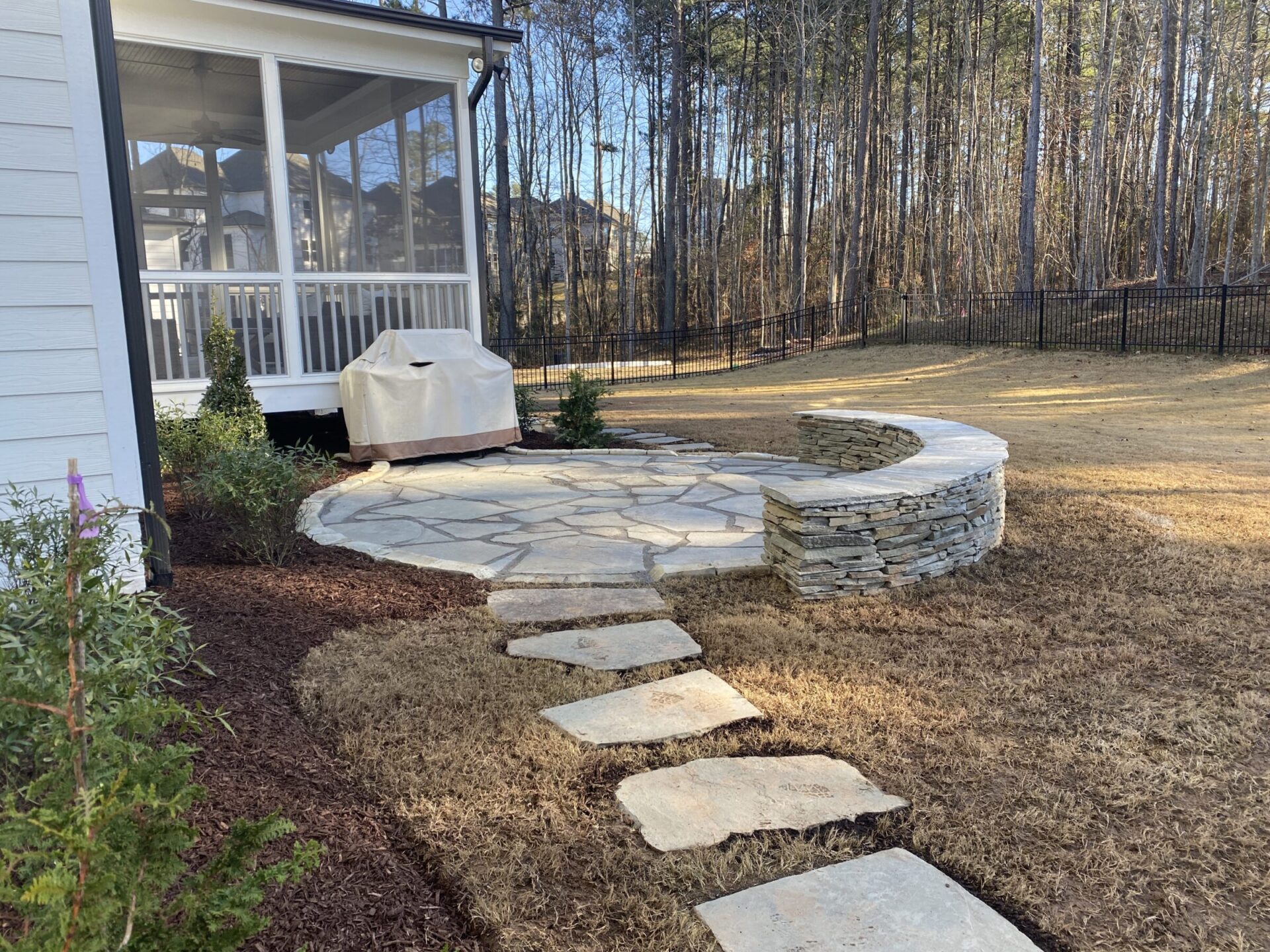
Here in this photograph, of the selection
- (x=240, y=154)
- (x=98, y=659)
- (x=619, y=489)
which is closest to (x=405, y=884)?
(x=98, y=659)

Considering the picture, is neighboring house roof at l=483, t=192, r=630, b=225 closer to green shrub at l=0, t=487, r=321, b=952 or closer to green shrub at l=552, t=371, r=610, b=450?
green shrub at l=552, t=371, r=610, b=450

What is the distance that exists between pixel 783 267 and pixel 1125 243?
9723 millimetres

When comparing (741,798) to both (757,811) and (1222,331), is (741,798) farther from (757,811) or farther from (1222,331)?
(1222,331)

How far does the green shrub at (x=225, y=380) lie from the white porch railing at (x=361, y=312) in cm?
110

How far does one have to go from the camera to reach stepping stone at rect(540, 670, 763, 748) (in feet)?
8.33

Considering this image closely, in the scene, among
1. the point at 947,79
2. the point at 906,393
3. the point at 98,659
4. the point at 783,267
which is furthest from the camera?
the point at 783,267

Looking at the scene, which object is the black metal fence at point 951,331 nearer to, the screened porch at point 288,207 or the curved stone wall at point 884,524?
the screened porch at point 288,207

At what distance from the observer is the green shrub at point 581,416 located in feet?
26.6

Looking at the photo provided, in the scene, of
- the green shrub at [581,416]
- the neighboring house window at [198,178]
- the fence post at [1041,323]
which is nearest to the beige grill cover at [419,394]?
the green shrub at [581,416]

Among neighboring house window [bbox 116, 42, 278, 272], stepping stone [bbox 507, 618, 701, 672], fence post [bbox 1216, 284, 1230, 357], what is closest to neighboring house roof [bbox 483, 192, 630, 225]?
neighboring house window [bbox 116, 42, 278, 272]

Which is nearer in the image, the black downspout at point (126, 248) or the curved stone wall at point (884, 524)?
the black downspout at point (126, 248)

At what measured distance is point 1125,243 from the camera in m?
25.2

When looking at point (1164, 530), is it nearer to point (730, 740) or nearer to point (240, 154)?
point (730, 740)

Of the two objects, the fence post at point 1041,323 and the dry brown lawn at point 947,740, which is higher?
the fence post at point 1041,323
